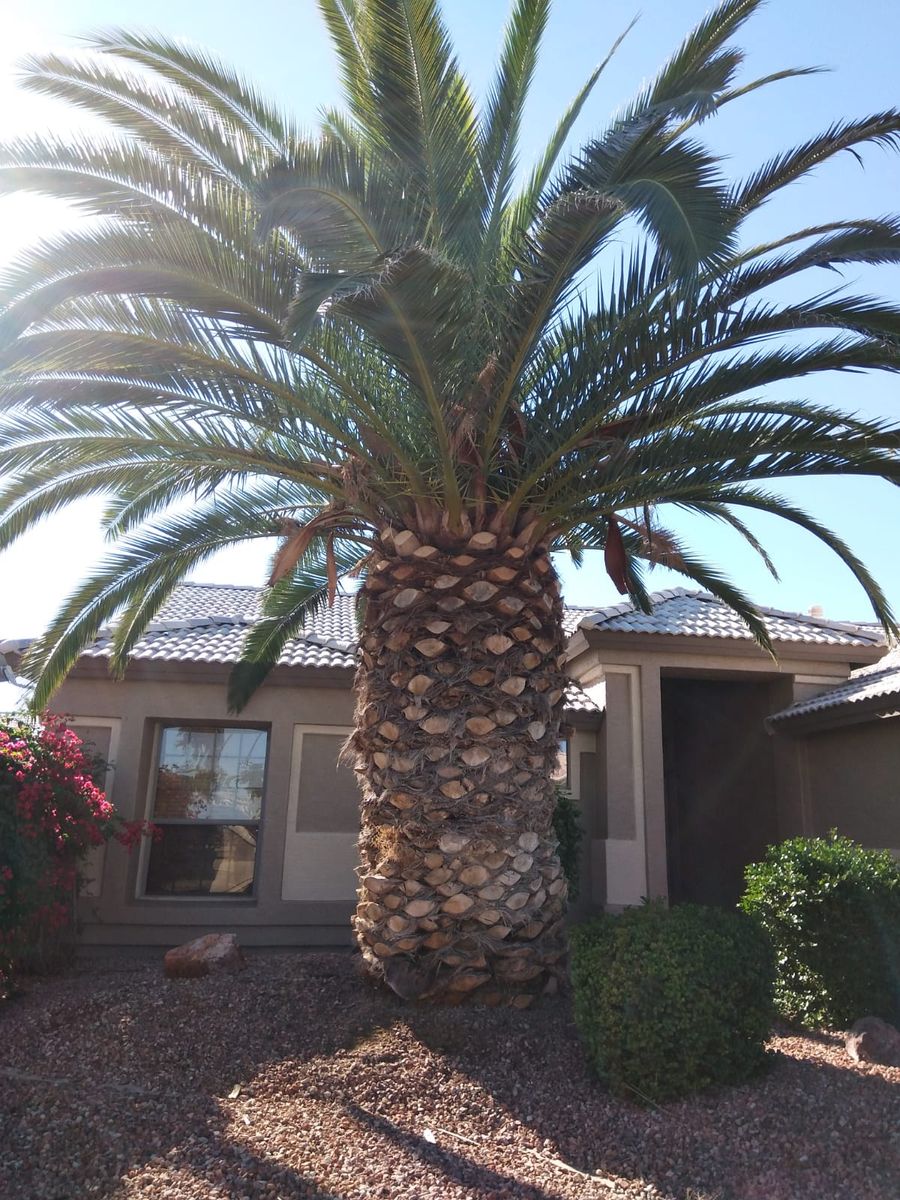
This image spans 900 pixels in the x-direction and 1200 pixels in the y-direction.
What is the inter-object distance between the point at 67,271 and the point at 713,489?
4.60 metres

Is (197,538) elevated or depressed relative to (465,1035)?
elevated

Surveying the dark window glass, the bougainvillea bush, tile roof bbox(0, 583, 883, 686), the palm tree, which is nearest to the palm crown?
the palm tree

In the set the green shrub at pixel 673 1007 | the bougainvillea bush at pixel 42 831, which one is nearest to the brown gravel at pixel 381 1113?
the green shrub at pixel 673 1007

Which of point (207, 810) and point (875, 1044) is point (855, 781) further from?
point (207, 810)

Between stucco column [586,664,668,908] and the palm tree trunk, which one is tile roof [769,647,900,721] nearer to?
stucco column [586,664,668,908]

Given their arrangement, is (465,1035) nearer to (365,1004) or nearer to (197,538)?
(365,1004)

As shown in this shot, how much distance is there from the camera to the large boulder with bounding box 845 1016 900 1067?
5.88 metres

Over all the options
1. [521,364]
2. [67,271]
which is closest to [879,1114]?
[521,364]

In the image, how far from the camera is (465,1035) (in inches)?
234

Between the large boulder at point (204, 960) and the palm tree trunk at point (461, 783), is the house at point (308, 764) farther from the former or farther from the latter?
the palm tree trunk at point (461, 783)

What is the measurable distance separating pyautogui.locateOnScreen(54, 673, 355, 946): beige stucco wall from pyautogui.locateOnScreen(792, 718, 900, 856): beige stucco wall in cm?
567

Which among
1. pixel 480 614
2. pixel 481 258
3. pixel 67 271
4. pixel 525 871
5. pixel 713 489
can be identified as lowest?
pixel 525 871

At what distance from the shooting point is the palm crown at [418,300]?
5.36 meters

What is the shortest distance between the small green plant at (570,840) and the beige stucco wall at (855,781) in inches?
117
